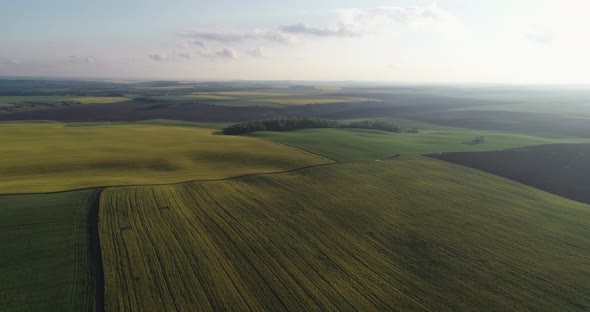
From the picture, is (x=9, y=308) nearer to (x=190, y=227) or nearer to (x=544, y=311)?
(x=190, y=227)

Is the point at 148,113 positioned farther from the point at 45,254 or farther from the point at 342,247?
the point at 342,247

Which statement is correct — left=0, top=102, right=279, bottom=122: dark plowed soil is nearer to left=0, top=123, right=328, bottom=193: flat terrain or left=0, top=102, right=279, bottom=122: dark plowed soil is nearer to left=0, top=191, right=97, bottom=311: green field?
left=0, top=123, right=328, bottom=193: flat terrain

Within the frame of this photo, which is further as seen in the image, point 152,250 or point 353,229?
point 353,229

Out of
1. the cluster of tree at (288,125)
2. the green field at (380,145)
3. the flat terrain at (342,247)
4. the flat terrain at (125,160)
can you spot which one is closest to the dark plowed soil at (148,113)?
the cluster of tree at (288,125)

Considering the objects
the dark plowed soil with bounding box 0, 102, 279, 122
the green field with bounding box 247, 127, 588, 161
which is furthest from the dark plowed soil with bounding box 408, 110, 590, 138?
the dark plowed soil with bounding box 0, 102, 279, 122

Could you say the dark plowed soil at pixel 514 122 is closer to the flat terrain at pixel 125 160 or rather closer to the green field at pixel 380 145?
the green field at pixel 380 145

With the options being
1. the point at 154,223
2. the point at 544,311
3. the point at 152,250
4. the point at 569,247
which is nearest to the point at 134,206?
the point at 154,223
